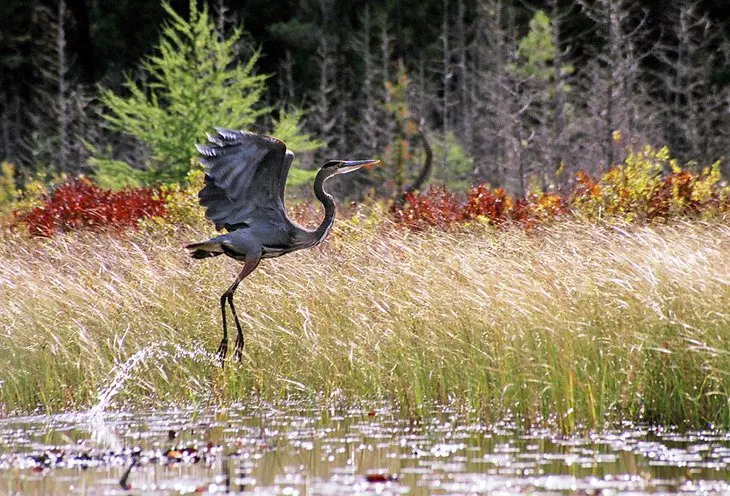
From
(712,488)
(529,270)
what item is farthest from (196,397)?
(712,488)

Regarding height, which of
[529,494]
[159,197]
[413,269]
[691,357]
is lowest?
[529,494]

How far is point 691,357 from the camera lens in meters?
6.74

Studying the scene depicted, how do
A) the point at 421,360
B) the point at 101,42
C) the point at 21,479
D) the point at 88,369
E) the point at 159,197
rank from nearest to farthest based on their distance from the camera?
Answer: the point at 21,479 < the point at 421,360 < the point at 88,369 < the point at 159,197 < the point at 101,42

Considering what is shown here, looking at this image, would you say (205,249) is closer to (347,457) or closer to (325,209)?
(325,209)

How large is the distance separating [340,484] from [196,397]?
8.99 feet

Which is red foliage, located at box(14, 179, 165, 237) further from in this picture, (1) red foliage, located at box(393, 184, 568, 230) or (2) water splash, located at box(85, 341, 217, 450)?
(2) water splash, located at box(85, 341, 217, 450)

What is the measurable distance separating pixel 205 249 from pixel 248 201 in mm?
443

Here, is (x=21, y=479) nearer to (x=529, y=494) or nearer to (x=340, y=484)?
(x=340, y=484)

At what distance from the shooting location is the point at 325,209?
8.66 meters

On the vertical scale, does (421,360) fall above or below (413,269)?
below

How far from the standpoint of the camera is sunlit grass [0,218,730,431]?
22.5 feet

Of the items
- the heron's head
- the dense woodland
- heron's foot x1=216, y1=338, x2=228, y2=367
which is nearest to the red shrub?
the heron's head

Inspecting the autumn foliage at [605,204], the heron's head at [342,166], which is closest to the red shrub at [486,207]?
the autumn foliage at [605,204]

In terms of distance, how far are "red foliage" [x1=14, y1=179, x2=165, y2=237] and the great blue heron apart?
16.8 ft
